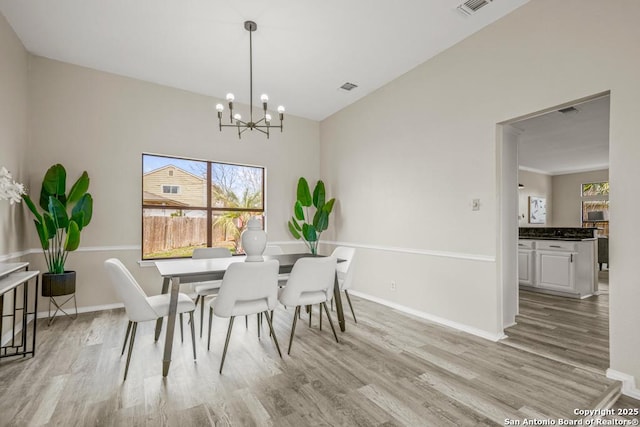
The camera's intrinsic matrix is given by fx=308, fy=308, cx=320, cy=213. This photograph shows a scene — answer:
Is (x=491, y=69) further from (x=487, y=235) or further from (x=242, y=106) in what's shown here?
(x=242, y=106)

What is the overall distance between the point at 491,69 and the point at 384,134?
157cm

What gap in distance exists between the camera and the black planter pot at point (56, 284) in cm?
333

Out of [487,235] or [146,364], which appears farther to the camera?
[487,235]

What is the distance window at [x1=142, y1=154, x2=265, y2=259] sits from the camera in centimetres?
442

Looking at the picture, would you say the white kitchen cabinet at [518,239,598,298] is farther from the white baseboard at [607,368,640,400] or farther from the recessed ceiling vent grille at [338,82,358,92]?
the recessed ceiling vent grille at [338,82,358,92]

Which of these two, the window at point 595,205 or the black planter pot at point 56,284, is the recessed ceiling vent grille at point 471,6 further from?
the window at point 595,205

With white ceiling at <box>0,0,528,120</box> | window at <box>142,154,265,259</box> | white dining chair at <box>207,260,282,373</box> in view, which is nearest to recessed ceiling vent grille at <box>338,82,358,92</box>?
white ceiling at <box>0,0,528,120</box>

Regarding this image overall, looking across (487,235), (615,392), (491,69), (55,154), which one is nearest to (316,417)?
(615,392)

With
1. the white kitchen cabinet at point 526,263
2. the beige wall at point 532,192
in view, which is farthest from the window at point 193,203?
the beige wall at point 532,192

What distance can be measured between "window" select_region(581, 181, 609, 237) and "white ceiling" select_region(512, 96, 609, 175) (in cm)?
54

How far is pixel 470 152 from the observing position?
10.8 ft

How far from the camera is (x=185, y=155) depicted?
4590mm

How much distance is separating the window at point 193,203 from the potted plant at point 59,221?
794 mm

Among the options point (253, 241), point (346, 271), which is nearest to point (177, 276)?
point (253, 241)
